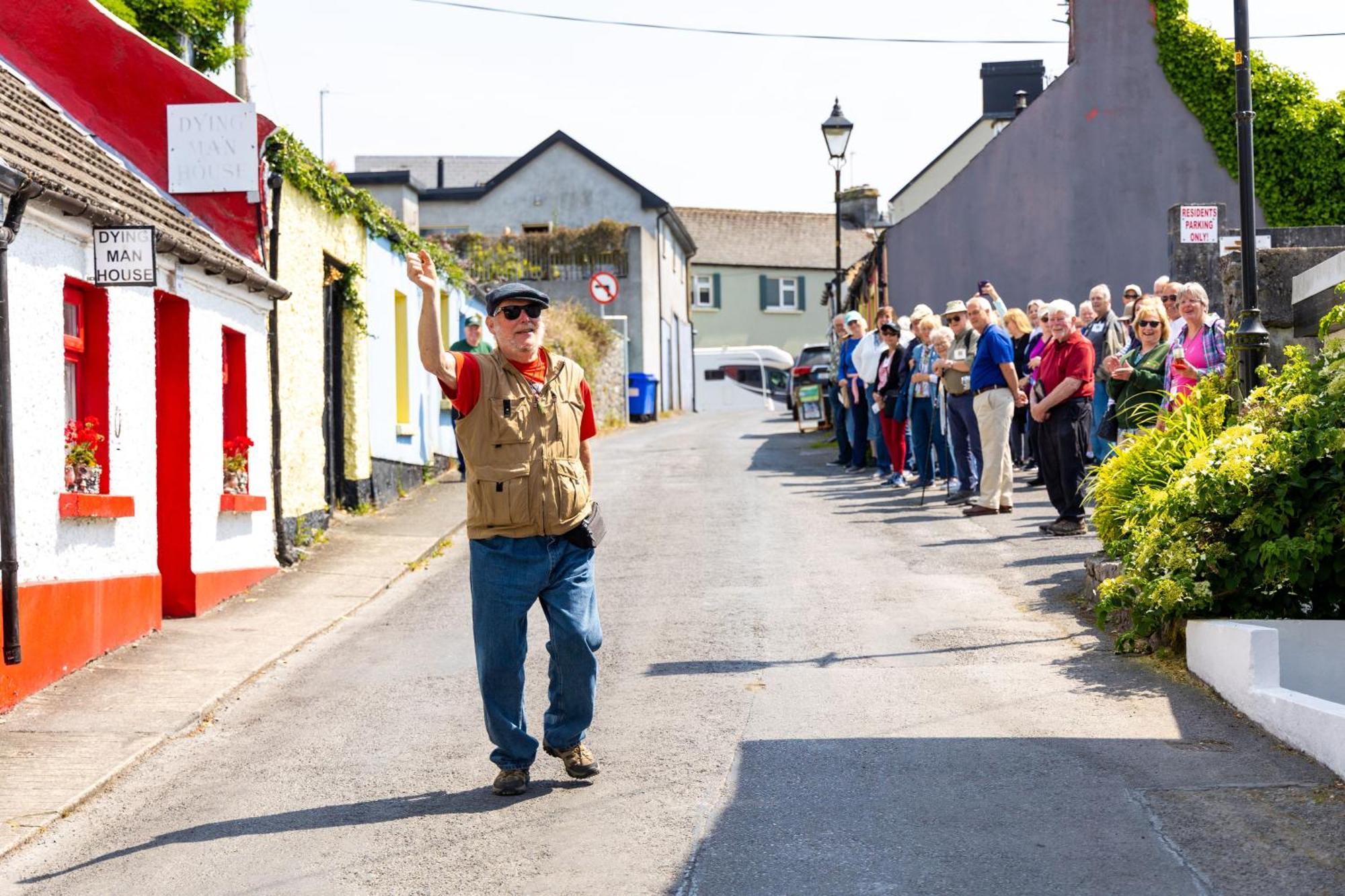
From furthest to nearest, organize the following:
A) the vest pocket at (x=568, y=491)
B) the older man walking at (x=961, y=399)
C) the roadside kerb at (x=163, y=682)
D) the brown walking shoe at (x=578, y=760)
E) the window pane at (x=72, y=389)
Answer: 1. the older man walking at (x=961, y=399)
2. the window pane at (x=72, y=389)
3. the roadside kerb at (x=163, y=682)
4. the brown walking shoe at (x=578, y=760)
5. the vest pocket at (x=568, y=491)

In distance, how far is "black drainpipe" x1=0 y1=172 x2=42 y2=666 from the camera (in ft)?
A: 28.1

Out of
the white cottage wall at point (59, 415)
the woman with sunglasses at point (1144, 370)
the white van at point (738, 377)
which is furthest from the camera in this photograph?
the white van at point (738, 377)

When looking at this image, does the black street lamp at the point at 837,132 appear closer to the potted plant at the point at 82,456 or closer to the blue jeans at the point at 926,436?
the blue jeans at the point at 926,436

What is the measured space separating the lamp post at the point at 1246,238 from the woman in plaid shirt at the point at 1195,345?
2.78 feet

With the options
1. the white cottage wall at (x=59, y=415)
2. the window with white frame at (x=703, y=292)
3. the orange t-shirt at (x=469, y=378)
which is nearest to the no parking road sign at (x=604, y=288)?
the white cottage wall at (x=59, y=415)

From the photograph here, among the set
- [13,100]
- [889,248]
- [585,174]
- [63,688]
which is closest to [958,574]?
[63,688]

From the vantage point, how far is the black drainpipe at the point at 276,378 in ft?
46.9

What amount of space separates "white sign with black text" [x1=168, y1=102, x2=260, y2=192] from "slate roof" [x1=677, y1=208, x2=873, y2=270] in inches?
2181

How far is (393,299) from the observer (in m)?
20.8

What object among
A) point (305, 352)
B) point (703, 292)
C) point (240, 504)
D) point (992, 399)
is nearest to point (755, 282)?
point (703, 292)

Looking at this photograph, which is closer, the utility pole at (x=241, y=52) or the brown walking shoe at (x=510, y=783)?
the brown walking shoe at (x=510, y=783)

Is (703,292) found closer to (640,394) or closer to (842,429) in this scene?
(640,394)

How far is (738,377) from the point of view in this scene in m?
59.0

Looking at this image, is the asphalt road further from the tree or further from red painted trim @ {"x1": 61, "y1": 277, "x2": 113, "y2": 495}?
the tree
